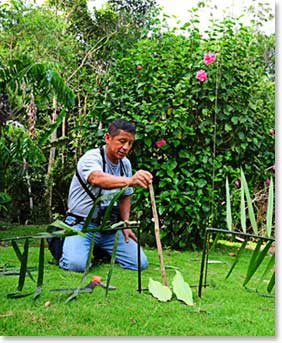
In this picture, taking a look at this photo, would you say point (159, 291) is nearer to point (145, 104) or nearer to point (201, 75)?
point (145, 104)

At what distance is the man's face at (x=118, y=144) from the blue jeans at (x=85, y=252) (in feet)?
0.83

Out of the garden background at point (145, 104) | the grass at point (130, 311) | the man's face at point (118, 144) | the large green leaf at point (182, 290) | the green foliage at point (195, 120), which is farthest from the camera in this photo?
the green foliage at point (195, 120)

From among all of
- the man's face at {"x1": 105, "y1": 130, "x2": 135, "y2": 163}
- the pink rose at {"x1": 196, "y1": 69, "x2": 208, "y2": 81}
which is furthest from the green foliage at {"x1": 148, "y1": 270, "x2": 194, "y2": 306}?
the pink rose at {"x1": 196, "y1": 69, "x2": 208, "y2": 81}

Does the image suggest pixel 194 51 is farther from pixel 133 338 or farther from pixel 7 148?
pixel 133 338

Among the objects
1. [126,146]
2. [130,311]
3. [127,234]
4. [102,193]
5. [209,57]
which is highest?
[209,57]

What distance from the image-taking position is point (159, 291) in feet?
4.98

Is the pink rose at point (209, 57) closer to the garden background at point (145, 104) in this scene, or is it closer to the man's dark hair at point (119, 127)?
the garden background at point (145, 104)

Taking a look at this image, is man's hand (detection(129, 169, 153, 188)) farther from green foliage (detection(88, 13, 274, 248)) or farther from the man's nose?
green foliage (detection(88, 13, 274, 248))

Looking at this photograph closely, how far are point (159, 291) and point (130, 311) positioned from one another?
140mm

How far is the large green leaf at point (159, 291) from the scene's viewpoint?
149 cm

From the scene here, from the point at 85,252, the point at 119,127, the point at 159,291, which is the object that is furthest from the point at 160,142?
the point at 159,291

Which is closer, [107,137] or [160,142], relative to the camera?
[107,137]

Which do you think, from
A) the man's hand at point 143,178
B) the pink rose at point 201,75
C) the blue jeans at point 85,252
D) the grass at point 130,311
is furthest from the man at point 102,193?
the pink rose at point 201,75

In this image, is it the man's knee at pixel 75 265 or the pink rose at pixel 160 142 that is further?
the pink rose at pixel 160 142
